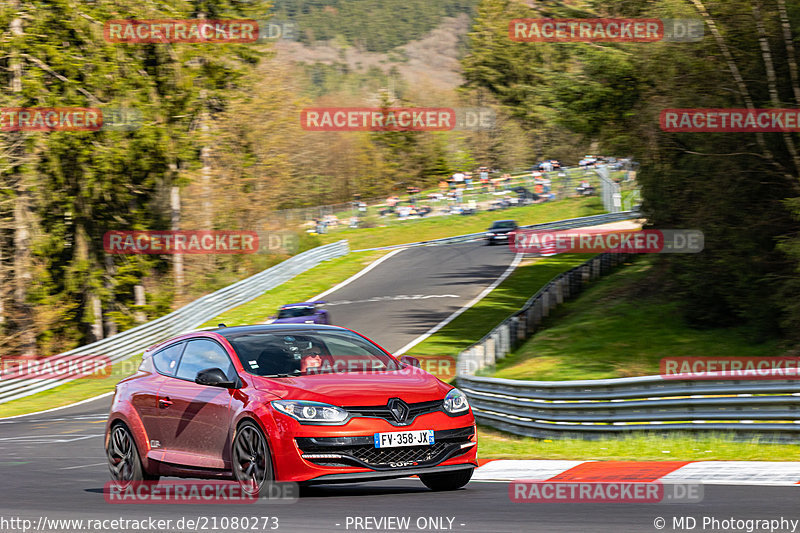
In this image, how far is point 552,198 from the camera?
2544 inches

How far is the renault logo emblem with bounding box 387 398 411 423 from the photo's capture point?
7.94 meters

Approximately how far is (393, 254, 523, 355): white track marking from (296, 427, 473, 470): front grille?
20752 millimetres

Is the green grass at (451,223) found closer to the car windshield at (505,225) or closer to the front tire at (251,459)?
the car windshield at (505,225)

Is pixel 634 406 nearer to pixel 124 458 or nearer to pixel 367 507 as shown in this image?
pixel 367 507

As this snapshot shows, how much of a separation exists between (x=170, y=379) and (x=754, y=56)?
15.6m

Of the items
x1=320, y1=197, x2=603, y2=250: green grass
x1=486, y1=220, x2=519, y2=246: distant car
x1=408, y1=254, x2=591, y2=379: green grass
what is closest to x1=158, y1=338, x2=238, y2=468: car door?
x1=408, y1=254, x2=591, y2=379: green grass

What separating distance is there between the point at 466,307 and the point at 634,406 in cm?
2291

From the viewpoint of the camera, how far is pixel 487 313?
113 ft

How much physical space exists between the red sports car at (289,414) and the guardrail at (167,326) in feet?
72.8

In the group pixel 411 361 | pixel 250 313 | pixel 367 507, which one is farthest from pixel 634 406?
pixel 250 313

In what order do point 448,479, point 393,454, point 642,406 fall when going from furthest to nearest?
point 642,406, point 448,479, point 393,454

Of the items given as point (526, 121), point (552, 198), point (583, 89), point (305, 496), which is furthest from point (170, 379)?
point (526, 121)

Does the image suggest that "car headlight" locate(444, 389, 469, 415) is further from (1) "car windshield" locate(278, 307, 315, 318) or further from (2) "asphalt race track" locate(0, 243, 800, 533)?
(1) "car windshield" locate(278, 307, 315, 318)

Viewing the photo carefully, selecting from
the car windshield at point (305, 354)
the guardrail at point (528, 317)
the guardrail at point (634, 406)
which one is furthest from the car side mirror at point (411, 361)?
the guardrail at point (528, 317)
